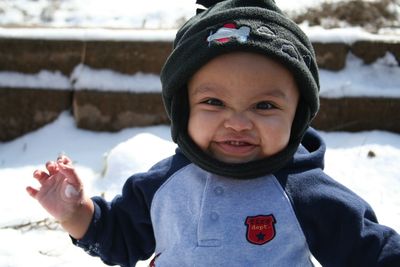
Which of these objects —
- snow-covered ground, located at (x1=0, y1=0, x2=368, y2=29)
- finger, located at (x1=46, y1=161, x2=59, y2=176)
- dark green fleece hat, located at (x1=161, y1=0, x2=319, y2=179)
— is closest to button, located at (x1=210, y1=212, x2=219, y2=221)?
dark green fleece hat, located at (x1=161, y1=0, x2=319, y2=179)

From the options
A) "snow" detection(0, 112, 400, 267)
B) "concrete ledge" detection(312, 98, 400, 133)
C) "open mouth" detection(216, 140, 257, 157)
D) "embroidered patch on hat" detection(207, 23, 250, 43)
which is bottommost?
"snow" detection(0, 112, 400, 267)

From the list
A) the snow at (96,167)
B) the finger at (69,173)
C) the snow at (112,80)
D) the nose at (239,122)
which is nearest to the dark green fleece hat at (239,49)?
the nose at (239,122)

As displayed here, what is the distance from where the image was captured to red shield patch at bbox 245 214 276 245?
1.48 m

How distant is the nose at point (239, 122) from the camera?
141cm

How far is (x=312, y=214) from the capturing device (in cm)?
147

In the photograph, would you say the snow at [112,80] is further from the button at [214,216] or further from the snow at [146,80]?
the button at [214,216]

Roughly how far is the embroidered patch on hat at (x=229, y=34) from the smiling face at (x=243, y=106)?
43 millimetres

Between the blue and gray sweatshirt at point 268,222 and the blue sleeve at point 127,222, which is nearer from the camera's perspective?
the blue and gray sweatshirt at point 268,222

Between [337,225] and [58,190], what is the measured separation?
2.54ft

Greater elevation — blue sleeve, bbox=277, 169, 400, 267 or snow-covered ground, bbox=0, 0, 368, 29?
blue sleeve, bbox=277, 169, 400, 267

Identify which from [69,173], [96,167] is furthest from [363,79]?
[69,173]

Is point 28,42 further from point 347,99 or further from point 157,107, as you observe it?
point 347,99

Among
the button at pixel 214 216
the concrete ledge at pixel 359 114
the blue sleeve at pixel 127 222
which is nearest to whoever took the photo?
the button at pixel 214 216

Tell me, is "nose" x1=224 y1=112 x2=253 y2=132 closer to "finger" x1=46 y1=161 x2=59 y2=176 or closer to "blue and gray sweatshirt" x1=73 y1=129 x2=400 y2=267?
"blue and gray sweatshirt" x1=73 y1=129 x2=400 y2=267
